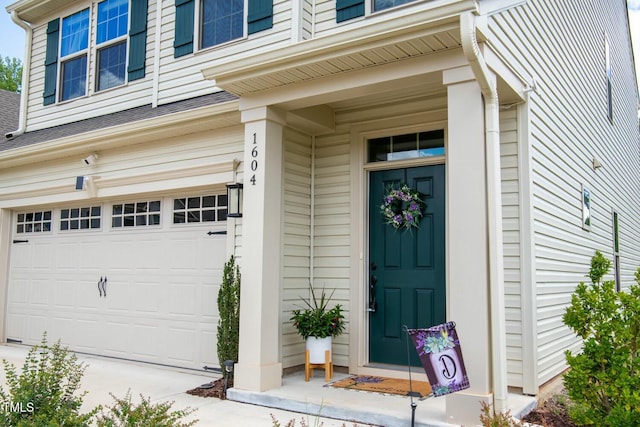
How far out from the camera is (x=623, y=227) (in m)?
10.4

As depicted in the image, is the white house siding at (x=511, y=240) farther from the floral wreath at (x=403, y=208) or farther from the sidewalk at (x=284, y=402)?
the floral wreath at (x=403, y=208)

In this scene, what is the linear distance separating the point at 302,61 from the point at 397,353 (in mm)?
2864

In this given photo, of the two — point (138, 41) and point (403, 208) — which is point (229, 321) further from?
point (138, 41)

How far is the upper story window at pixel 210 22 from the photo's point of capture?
22.9 feet

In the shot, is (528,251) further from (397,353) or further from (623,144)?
(623,144)

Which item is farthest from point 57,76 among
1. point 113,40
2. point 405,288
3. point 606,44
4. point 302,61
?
point 606,44

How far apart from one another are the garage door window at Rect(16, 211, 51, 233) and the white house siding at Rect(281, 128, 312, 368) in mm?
4472

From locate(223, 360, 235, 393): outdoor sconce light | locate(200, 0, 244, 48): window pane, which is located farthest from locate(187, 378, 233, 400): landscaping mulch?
locate(200, 0, 244, 48): window pane

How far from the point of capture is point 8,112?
36.3 feet

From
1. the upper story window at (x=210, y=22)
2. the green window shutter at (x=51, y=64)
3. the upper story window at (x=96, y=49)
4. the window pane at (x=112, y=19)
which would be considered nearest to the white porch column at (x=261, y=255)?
the upper story window at (x=210, y=22)

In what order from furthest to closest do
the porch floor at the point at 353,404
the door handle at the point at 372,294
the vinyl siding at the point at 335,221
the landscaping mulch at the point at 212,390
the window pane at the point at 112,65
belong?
the window pane at the point at 112,65, the vinyl siding at the point at 335,221, the door handle at the point at 372,294, the landscaping mulch at the point at 212,390, the porch floor at the point at 353,404

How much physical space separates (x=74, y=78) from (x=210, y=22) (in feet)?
9.13

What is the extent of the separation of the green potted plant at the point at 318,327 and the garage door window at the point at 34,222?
15.8 ft

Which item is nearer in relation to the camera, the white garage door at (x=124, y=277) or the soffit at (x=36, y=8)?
the white garage door at (x=124, y=277)
